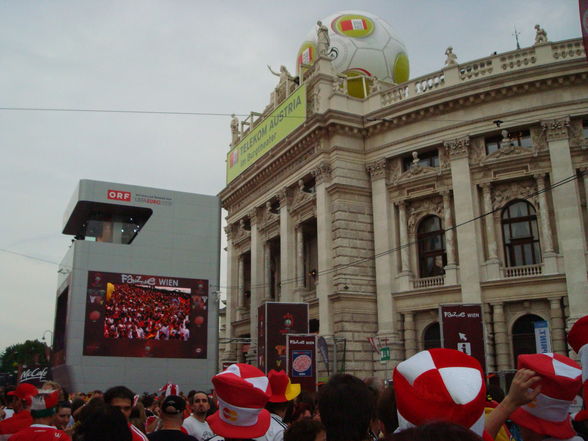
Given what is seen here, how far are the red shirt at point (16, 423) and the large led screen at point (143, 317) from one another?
1114 inches

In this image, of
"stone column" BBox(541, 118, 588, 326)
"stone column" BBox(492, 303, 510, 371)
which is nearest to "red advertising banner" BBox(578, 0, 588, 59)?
"stone column" BBox(541, 118, 588, 326)

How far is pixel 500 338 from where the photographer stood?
2906cm

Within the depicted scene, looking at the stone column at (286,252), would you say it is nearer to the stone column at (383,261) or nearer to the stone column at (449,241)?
the stone column at (383,261)

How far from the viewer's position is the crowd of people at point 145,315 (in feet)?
113

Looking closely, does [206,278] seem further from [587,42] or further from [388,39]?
[587,42]

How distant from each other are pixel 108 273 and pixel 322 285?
488 inches

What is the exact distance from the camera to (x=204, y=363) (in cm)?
3706

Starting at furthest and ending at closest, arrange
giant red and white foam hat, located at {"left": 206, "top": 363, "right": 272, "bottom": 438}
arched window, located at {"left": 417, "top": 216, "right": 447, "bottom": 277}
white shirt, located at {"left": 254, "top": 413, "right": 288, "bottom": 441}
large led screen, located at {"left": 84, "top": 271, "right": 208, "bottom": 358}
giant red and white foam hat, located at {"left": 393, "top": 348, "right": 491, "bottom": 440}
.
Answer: large led screen, located at {"left": 84, "top": 271, "right": 208, "bottom": 358} < arched window, located at {"left": 417, "top": 216, "right": 447, "bottom": 277} < white shirt, located at {"left": 254, "top": 413, "right": 288, "bottom": 441} < giant red and white foam hat, located at {"left": 206, "top": 363, "right": 272, "bottom": 438} < giant red and white foam hat, located at {"left": 393, "top": 348, "right": 491, "bottom": 440}

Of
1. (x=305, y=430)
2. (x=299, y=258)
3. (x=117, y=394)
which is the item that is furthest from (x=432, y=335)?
(x=305, y=430)

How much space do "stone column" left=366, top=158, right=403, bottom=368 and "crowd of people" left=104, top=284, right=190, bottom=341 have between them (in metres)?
11.4

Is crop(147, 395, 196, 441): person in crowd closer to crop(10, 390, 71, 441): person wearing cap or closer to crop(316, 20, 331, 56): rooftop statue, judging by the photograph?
crop(10, 390, 71, 441): person wearing cap

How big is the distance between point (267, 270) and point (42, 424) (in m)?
35.5

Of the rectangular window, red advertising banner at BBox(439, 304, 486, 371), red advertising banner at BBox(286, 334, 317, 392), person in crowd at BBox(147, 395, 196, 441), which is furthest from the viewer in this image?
the rectangular window

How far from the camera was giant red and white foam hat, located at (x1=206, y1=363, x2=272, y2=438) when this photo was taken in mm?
5152
